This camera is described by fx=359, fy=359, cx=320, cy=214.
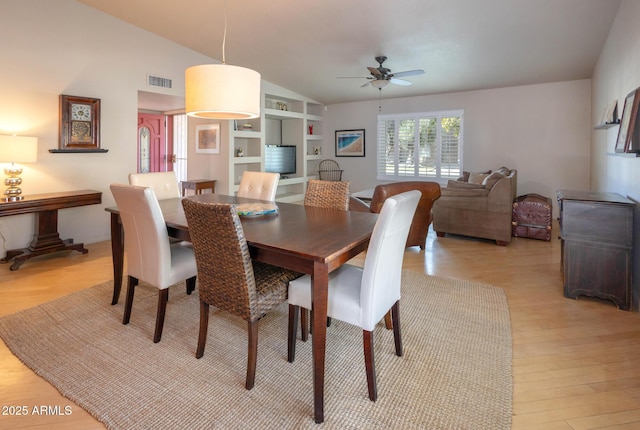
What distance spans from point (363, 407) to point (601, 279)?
2.35 m

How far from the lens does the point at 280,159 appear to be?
7590mm

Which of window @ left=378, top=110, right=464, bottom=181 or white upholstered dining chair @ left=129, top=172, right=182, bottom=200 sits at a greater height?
window @ left=378, top=110, right=464, bottom=181

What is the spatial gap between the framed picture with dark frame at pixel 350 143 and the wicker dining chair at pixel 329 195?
5305mm

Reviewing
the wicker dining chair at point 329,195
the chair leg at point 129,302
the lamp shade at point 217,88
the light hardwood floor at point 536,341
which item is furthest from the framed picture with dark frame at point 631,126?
the chair leg at point 129,302

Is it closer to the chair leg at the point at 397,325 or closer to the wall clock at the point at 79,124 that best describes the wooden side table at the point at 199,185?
the wall clock at the point at 79,124

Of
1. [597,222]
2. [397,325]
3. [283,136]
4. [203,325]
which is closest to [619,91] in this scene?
[597,222]

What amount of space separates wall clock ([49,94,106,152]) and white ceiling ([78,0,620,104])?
47.4 inches

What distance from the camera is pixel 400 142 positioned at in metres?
7.60

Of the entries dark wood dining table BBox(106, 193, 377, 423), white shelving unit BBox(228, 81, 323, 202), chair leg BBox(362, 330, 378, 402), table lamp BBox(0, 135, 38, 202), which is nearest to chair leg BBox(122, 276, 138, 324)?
dark wood dining table BBox(106, 193, 377, 423)

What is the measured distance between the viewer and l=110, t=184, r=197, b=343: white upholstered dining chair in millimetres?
2174

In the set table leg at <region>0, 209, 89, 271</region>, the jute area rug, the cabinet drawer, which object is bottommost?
the jute area rug

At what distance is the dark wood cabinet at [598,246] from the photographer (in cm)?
273

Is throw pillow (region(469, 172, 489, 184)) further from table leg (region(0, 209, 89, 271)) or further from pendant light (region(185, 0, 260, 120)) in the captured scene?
table leg (region(0, 209, 89, 271))

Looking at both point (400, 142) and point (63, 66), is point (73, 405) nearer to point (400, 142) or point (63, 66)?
point (63, 66)
